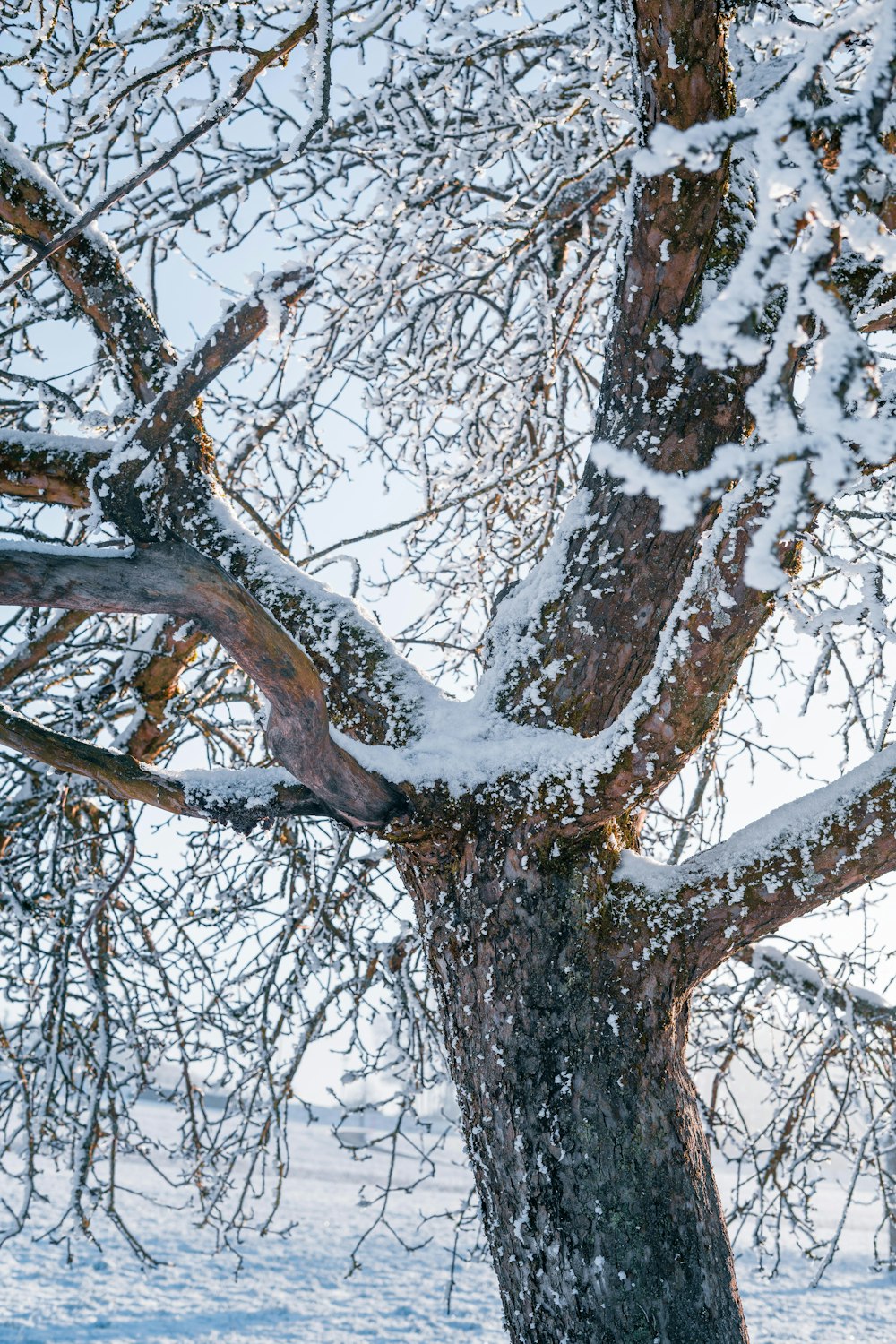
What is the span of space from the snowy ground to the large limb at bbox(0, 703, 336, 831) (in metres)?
6.67

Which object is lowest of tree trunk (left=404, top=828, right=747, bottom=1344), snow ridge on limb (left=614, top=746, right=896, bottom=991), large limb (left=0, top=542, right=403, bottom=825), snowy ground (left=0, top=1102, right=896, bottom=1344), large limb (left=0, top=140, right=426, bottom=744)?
snowy ground (left=0, top=1102, right=896, bottom=1344)

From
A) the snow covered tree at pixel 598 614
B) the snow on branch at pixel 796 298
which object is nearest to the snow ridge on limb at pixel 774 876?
the snow covered tree at pixel 598 614

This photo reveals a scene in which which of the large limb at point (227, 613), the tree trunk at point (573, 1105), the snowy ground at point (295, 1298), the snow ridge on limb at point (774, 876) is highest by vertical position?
the large limb at point (227, 613)

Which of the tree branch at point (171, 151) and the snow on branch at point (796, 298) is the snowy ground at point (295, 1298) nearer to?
the tree branch at point (171, 151)

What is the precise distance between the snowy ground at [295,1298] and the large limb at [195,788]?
6.67m

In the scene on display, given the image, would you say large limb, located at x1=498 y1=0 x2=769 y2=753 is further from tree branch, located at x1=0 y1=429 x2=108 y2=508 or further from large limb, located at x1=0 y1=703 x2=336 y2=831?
tree branch, located at x1=0 y1=429 x2=108 y2=508

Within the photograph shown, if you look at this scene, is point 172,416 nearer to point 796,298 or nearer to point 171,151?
point 171,151

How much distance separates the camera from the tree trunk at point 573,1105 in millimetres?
1627

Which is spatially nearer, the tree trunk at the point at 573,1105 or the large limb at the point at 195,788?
the tree trunk at the point at 573,1105

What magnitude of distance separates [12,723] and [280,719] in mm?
520

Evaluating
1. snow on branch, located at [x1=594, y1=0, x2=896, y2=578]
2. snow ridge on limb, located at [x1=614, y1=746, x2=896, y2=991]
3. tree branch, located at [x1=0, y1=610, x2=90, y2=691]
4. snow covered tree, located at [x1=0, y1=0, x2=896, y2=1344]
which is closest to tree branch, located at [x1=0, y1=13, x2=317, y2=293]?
snow covered tree, located at [x1=0, y1=0, x2=896, y2=1344]

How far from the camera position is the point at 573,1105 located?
5.62 ft

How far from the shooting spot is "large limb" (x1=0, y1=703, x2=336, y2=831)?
6.14 ft

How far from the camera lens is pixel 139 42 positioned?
2.76m
